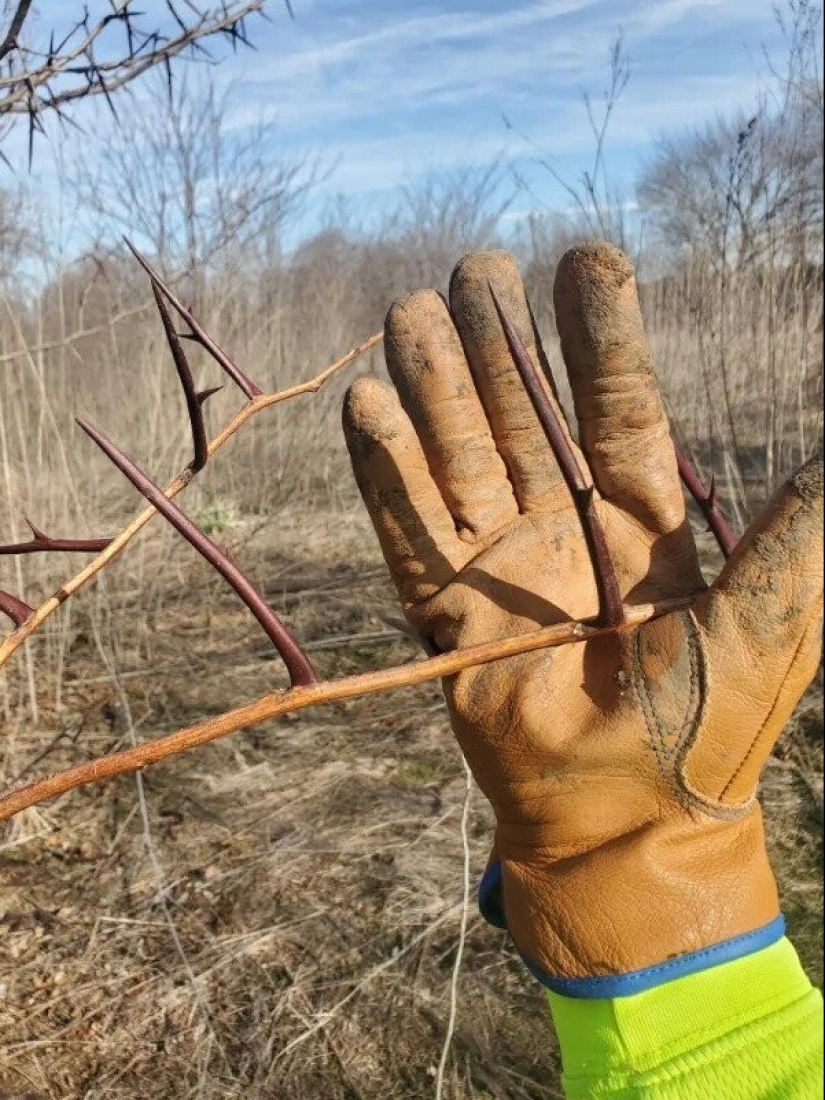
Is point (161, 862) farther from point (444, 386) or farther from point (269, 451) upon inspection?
point (269, 451)

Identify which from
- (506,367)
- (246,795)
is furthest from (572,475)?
(246,795)

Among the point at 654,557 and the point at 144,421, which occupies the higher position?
the point at 144,421

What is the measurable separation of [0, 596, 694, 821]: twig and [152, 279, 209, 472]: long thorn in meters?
0.23

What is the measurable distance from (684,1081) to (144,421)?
396 centimetres

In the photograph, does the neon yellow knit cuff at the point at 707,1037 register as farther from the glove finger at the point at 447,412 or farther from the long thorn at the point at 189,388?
the long thorn at the point at 189,388

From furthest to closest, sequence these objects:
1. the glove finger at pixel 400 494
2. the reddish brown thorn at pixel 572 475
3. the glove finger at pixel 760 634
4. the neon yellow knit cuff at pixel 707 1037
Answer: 1. the glove finger at pixel 400 494
2. the glove finger at pixel 760 634
3. the neon yellow knit cuff at pixel 707 1037
4. the reddish brown thorn at pixel 572 475

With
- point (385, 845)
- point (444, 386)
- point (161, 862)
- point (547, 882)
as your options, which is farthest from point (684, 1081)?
point (161, 862)

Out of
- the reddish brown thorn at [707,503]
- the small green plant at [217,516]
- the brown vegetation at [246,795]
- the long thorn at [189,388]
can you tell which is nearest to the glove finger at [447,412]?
the reddish brown thorn at [707,503]

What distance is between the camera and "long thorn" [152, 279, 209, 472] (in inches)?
28.1

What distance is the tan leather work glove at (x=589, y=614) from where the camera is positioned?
41.4 inches

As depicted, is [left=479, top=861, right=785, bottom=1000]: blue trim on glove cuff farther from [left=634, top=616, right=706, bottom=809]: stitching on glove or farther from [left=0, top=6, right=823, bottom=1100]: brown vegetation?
[left=0, top=6, right=823, bottom=1100]: brown vegetation

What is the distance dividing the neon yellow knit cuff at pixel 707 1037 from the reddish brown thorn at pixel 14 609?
2.55 ft

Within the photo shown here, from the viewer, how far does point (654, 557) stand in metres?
1.30

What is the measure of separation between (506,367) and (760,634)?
0.53 meters
